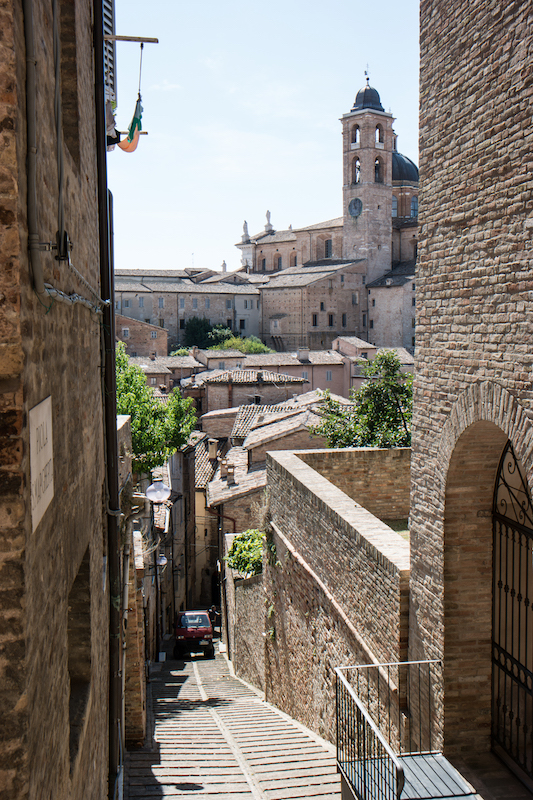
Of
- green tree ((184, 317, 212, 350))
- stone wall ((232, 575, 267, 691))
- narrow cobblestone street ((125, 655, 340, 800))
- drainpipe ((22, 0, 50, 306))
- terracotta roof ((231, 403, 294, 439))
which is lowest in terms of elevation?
stone wall ((232, 575, 267, 691))

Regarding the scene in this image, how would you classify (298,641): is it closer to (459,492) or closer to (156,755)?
(156,755)

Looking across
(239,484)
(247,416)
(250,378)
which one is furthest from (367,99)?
(239,484)

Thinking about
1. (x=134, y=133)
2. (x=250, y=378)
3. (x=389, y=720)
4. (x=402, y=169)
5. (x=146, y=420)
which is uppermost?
(x=402, y=169)

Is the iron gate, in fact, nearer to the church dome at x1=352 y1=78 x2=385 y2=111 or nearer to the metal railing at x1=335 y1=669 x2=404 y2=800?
the metal railing at x1=335 y1=669 x2=404 y2=800

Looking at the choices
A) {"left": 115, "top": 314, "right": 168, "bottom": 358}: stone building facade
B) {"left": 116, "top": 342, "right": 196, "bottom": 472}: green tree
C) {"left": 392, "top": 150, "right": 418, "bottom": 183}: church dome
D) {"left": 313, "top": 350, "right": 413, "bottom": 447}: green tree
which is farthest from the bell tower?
{"left": 313, "top": 350, "right": 413, "bottom": 447}: green tree

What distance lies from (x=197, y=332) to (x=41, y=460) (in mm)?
63493

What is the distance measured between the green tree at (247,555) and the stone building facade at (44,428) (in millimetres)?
10474

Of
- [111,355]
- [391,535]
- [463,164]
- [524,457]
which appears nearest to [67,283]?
[111,355]

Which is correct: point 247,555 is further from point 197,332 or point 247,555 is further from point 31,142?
point 197,332

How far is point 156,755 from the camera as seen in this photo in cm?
832

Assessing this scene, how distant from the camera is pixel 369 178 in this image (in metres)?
61.8

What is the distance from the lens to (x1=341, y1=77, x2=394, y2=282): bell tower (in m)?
61.8

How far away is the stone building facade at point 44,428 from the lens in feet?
6.51

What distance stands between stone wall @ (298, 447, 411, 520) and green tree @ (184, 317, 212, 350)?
53.2 m
